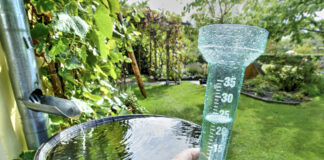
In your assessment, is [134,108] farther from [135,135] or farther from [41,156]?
[41,156]

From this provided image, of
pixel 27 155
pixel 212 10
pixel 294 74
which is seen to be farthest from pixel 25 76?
pixel 294 74

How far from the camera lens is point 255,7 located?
16.5 ft

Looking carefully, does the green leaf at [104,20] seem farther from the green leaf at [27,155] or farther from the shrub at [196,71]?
the shrub at [196,71]

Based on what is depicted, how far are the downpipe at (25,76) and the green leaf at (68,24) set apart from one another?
149 mm

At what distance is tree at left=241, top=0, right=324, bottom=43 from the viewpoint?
406 centimetres

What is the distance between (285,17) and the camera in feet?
14.2

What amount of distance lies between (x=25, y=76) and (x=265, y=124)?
3.88m

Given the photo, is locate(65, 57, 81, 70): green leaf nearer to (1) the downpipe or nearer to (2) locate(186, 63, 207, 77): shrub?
(1) the downpipe

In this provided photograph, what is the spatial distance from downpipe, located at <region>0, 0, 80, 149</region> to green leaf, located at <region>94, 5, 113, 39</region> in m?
0.25

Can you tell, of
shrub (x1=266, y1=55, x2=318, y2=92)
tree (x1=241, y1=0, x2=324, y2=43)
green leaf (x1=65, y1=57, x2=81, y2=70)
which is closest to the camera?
green leaf (x1=65, y1=57, x2=81, y2=70)

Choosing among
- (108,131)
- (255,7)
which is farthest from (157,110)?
(255,7)

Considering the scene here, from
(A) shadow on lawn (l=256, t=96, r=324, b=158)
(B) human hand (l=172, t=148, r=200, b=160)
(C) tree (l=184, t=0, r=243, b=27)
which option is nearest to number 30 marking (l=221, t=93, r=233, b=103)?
(B) human hand (l=172, t=148, r=200, b=160)

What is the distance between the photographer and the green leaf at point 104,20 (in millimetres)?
627

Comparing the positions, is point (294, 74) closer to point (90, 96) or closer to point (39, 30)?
point (90, 96)
